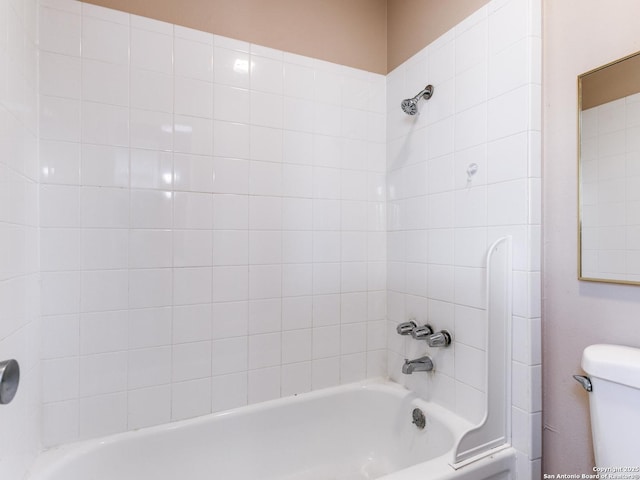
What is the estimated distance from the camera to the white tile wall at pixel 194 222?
127cm

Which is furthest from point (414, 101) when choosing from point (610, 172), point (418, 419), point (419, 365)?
point (418, 419)

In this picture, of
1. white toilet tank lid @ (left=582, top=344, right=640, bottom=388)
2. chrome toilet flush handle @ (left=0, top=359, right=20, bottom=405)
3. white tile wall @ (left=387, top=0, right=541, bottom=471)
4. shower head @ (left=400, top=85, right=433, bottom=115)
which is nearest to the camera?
chrome toilet flush handle @ (left=0, top=359, right=20, bottom=405)

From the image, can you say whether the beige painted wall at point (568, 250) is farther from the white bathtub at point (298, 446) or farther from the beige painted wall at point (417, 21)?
the beige painted wall at point (417, 21)

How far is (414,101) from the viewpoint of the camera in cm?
159

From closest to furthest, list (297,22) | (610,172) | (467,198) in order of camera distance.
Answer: (610,172), (467,198), (297,22)

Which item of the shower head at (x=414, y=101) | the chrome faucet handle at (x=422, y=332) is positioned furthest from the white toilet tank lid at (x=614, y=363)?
the shower head at (x=414, y=101)

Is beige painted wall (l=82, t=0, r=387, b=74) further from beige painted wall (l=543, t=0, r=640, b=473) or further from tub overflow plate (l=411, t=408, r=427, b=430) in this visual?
tub overflow plate (l=411, t=408, r=427, b=430)

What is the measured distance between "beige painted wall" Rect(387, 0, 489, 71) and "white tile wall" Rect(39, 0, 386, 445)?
21 centimetres

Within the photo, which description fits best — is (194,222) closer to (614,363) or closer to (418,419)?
(418,419)

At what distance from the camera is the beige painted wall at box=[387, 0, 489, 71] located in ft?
4.74

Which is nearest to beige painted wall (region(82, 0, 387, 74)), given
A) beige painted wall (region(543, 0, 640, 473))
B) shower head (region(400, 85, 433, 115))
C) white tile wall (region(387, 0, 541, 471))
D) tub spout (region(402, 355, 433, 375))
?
white tile wall (region(387, 0, 541, 471))

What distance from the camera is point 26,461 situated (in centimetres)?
110

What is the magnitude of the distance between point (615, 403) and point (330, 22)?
6.20ft

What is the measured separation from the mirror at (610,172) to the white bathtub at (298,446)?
0.73 meters
